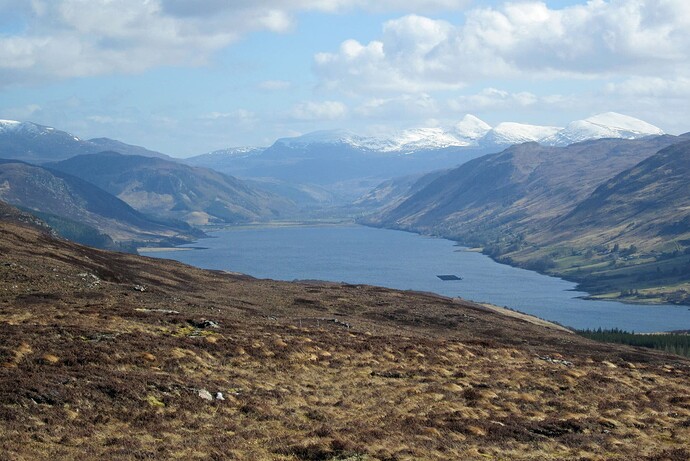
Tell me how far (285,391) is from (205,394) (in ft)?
14.4

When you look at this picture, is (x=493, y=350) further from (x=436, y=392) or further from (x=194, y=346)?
(x=194, y=346)

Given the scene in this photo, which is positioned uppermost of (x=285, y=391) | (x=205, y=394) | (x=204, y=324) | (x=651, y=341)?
(x=204, y=324)

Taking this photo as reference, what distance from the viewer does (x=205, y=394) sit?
1262 inches

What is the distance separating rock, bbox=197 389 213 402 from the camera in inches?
1251

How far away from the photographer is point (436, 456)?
27.0m

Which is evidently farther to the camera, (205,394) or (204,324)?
(204,324)

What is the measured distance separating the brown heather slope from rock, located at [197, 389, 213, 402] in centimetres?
16

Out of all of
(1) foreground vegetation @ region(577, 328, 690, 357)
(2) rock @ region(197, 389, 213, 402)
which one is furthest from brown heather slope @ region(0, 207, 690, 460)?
(1) foreground vegetation @ region(577, 328, 690, 357)

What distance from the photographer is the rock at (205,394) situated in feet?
104

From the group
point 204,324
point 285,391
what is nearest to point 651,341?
point 204,324

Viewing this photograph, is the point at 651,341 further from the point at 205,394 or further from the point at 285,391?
the point at 205,394

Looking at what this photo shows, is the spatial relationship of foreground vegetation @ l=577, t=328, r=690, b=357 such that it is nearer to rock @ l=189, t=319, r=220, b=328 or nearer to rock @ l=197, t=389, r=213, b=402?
rock @ l=189, t=319, r=220, b=328

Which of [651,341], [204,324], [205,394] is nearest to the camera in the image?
[205,394]

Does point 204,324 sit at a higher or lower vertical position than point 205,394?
higher
